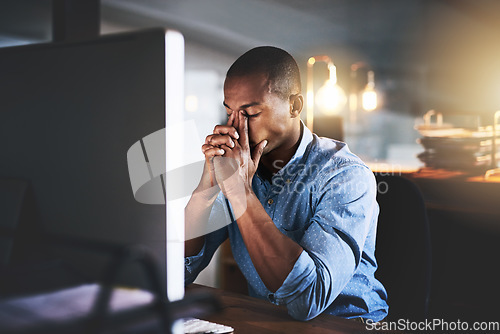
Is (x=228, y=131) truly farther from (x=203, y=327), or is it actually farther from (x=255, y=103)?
(x=203, y=327)

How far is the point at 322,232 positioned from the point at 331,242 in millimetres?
30

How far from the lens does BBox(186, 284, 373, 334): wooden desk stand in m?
0.89

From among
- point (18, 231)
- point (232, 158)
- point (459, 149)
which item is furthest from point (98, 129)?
point (459, 149)

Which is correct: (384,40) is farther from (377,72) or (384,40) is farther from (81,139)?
(81,139)

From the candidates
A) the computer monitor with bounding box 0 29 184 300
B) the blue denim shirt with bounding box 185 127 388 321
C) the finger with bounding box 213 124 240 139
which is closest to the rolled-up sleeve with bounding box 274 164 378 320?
the blue denim shirt with bounding box 185 127 388 321

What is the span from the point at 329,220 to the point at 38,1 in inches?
131

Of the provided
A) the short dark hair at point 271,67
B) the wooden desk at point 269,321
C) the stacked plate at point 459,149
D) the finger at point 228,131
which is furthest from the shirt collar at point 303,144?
the stacked plate at point 459,149

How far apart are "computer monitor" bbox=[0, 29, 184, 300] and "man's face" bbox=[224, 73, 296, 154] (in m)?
0.77

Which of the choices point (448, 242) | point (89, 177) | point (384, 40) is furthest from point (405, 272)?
point (384, 40)

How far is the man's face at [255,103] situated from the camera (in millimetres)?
1270

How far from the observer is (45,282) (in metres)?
0.46

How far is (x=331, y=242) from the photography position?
3.49 ft

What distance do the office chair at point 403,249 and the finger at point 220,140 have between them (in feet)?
1.52

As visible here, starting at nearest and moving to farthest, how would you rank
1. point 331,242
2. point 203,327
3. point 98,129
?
point 98,129, point 203,327, point 331,242
